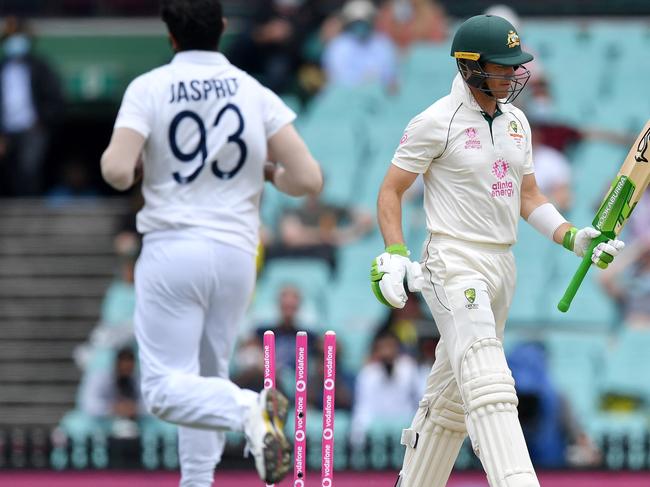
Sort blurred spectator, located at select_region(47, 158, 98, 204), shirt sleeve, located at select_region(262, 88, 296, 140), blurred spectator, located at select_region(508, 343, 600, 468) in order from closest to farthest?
1. shirt sleeve, located at select_region(262, 88, 296, 140)
2. blurred spectator, located at select_region(508, 343, 600, 468)
3. blurred spectator, located at select_region(47, 158, 98, 204)

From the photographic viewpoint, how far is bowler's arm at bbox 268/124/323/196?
21.1ft

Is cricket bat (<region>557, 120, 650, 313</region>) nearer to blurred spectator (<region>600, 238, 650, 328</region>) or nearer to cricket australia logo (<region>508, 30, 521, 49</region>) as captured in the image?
cricket australia logo (<region>508, 30, 521, 49</region>)

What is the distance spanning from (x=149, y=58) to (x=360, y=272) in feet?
14.5

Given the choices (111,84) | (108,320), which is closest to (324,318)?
(108,320)

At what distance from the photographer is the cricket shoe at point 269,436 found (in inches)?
228

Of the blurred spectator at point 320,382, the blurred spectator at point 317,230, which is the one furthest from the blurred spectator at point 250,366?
the blurred spectator at point 317,230

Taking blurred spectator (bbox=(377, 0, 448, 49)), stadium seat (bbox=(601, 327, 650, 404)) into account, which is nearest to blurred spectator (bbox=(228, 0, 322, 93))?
blurred spectator (bbox=(377, 0, 448, 49))

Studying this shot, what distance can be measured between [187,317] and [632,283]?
5695 mm

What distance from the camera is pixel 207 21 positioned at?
20.8 ft

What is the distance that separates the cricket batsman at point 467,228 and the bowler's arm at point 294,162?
287 millimetres

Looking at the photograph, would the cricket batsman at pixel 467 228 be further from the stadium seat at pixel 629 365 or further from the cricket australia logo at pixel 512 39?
the stadium seat at pixel 629 365

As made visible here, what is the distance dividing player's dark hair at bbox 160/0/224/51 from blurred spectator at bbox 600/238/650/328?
549 cm

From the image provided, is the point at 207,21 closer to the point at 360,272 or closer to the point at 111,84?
the point at 360,272

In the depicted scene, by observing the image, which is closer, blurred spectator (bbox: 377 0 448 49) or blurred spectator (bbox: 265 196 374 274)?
blurred spectator (bbox: 265 196 374 274)
